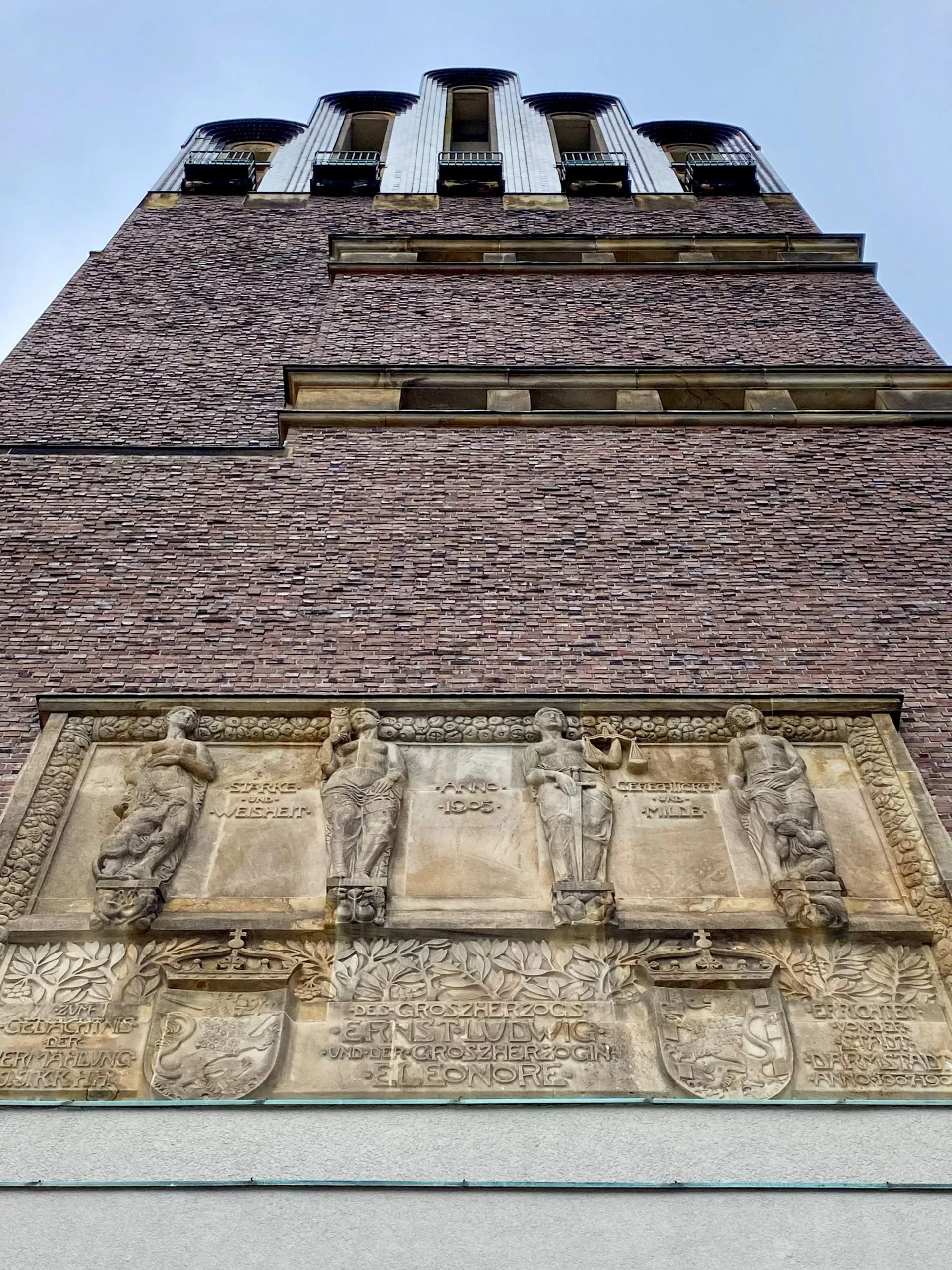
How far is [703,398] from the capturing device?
10.4 m

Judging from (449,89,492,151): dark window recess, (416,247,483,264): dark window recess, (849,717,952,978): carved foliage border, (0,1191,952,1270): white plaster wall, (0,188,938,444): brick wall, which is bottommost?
(0,1191,952,1270): white plaster wall

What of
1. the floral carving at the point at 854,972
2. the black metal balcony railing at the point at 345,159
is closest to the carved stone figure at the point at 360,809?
the floral carving at the point at 854,972

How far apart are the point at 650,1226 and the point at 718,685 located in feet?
11.1

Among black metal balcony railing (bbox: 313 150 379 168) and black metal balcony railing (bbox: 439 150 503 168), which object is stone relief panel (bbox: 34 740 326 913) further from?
black metal balcony railing (bbox: 313 150 379 168)

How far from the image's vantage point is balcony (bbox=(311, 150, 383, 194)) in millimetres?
16844

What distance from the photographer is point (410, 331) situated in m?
11.9

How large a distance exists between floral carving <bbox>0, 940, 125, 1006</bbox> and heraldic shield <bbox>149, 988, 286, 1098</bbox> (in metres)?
0.27

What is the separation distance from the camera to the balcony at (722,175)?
17.1 meters

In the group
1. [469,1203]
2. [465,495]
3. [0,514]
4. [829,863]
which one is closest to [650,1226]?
[469,1203]

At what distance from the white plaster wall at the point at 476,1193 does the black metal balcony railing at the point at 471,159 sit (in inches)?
590

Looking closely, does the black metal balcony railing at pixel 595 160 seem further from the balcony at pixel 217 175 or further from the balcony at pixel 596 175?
the balcony at pixel 217 175

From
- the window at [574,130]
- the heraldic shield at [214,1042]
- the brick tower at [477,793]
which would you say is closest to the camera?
the brick tower at [477,793]

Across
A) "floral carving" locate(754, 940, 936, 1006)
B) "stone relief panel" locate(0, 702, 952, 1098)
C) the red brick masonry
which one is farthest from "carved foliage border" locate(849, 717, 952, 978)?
the red brick masonry

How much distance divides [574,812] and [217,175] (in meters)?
14.1
